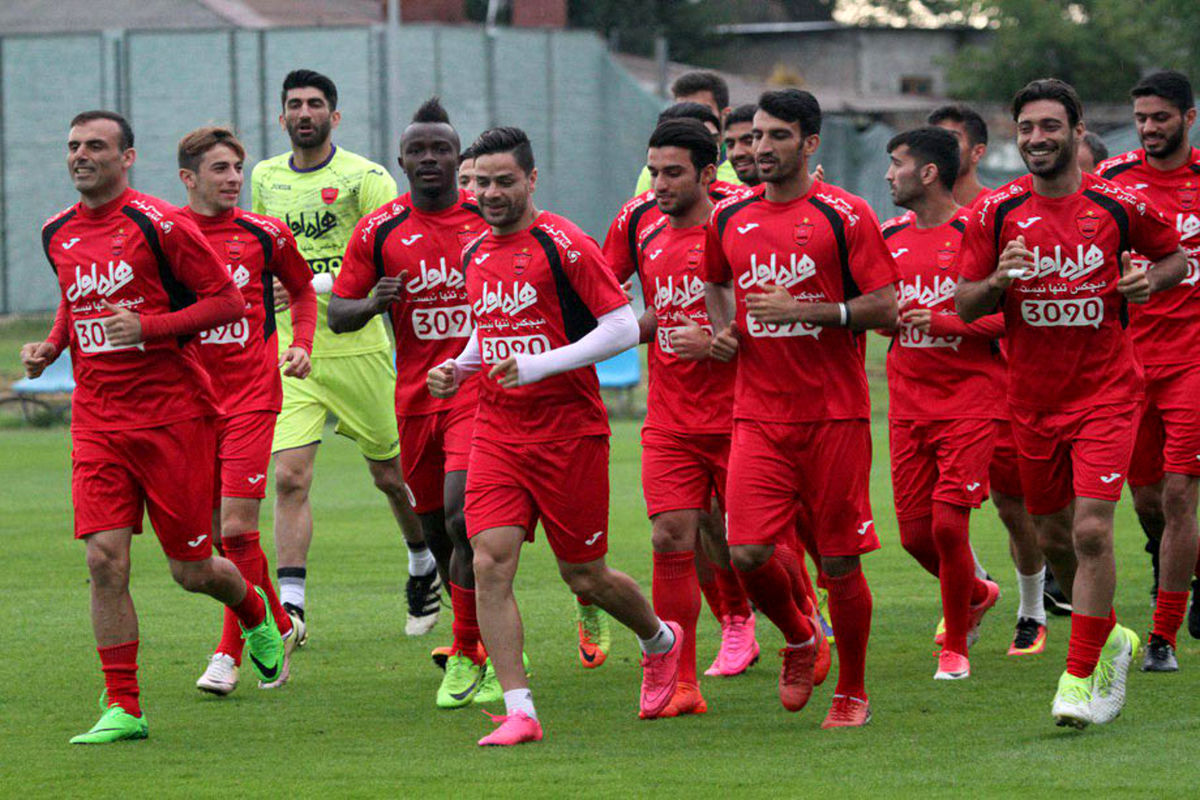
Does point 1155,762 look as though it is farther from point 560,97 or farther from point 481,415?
point 560,97

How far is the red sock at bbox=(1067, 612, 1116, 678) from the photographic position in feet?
23.7

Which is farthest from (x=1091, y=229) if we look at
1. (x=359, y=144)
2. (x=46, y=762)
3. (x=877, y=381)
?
(x=359, y=144)

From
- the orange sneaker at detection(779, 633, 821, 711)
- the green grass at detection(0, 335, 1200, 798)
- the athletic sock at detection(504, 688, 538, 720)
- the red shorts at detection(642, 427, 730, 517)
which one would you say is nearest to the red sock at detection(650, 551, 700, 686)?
the red shorts at detection(642, 427, 730, 517)

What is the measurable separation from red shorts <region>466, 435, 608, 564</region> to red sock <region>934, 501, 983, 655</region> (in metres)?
1.93

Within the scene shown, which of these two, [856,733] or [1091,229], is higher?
[1091,229]

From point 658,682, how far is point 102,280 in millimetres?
2729

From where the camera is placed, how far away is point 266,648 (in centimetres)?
845

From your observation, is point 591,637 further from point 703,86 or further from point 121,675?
point 703,86

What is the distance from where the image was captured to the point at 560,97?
116 ft

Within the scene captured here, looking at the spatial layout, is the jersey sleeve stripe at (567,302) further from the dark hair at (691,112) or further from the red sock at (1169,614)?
the red sock at (1169,614)

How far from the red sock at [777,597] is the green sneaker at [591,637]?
5.36 ft

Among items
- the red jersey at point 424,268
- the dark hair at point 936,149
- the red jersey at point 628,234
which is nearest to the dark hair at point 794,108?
the red jersey at point 628,234

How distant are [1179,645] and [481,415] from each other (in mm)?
3852

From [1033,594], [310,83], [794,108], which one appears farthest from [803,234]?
[310,83]
